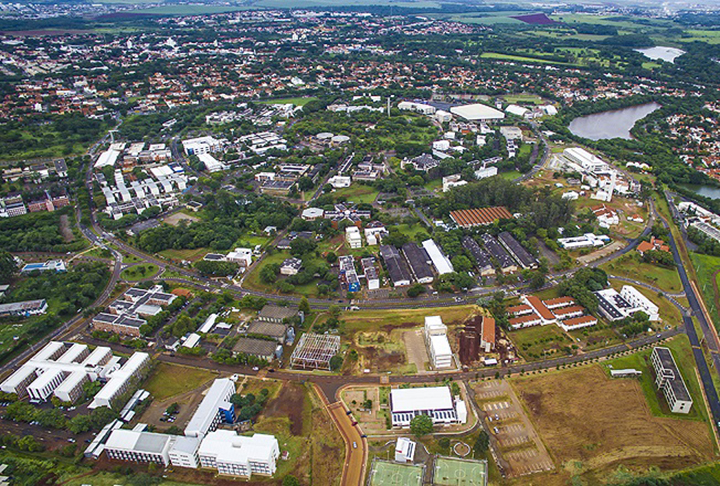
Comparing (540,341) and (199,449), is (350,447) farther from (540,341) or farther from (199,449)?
(540,341)

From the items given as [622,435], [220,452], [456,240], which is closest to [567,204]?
[456,240]

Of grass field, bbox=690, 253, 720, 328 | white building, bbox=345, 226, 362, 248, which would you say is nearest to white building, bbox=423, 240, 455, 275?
white building, bbox=345, 226, 362, 248

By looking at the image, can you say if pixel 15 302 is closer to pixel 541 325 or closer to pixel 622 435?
pixel 541 325

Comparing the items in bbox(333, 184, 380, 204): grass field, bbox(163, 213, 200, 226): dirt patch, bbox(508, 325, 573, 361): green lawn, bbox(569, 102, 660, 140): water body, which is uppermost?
bbox(508, 325, 573, 361): green lawn

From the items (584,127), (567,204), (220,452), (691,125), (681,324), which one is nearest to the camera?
(220,452)

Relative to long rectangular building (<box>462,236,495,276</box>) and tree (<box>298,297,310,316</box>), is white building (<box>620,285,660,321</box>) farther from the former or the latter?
tree (<box>298,297,310,316</box>)

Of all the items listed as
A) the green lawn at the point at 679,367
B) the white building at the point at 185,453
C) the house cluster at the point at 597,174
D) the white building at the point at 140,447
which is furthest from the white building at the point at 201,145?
the green lawn at the point at 679,367

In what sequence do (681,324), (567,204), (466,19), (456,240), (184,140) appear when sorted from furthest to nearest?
(466,19), (184,140), (567,204), (456,240), (681,324)
